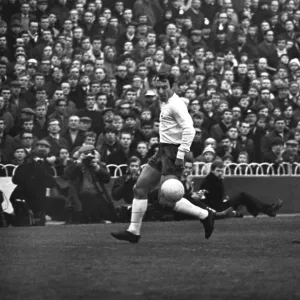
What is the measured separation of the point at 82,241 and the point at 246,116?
384 inches

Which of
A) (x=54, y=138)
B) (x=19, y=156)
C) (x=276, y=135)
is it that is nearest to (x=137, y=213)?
(x=19, y=156)

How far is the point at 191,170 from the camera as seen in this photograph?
17.9m

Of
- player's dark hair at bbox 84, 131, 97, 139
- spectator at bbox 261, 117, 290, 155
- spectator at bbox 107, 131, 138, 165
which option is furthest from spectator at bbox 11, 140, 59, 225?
spectator at bbox 261, 117, 290, 155

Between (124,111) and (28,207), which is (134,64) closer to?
(124,111)

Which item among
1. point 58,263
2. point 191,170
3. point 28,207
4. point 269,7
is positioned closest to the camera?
point 58,263

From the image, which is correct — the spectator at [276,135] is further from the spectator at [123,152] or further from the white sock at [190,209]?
the white sock at [190,209]

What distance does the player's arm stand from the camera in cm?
1173

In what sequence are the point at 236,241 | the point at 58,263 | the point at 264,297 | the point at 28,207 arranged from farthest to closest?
the point at 28,207 < the point at 236,241 < the point at 58,263 < the point at 264,297

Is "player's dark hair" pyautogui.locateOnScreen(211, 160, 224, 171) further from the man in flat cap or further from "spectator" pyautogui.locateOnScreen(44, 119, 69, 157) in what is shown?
the man in flat cap

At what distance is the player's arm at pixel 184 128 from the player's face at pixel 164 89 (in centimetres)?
15

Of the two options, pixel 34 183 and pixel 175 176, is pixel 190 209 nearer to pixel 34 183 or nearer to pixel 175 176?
pixel 175 176

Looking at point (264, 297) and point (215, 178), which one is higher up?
point (264, 297)

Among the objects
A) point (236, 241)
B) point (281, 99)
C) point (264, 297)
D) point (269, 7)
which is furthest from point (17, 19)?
point (264, 297)

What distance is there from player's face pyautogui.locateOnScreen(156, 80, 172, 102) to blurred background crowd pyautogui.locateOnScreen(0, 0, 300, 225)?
201 inches
